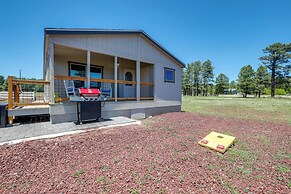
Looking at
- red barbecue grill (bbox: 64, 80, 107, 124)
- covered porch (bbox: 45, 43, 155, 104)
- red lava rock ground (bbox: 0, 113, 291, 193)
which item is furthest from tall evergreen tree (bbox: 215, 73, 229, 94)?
red barbecue grill (bbox: 64, 80, 107, 124)

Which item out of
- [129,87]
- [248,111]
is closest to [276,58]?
[248,111]

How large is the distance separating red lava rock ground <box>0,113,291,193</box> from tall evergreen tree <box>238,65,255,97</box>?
147ft

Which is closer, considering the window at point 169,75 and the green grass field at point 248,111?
the green grass field at point 248,111

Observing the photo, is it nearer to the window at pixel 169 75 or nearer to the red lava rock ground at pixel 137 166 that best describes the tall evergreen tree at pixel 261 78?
the window at pixel 169 75

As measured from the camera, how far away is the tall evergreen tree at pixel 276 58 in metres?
33.1

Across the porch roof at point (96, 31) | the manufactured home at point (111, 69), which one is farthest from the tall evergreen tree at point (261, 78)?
the porch roof at point (96, 31)

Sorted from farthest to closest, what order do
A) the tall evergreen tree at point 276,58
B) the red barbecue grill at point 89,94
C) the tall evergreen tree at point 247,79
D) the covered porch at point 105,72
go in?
the tall evergreen tree at point 247,79, the tall evergreen tree at point 276,58, the covered porch at point 105,72, the red barbecue grill at point 89,94

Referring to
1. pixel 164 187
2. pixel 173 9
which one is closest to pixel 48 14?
pixel 173 9

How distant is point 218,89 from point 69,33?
61.1m

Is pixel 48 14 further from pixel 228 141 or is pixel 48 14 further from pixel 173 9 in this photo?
pixel 228 141

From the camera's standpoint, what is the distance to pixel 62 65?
7.15 m

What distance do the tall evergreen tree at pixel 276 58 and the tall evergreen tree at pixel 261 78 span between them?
8.41 ft

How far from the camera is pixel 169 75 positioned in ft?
29.7

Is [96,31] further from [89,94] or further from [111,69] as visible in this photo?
[111,69]
